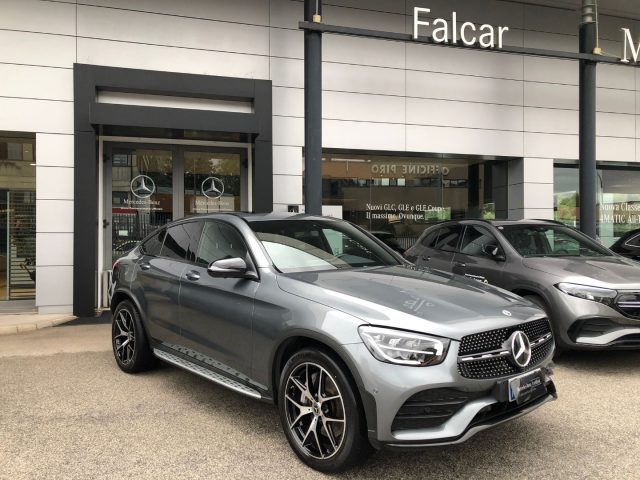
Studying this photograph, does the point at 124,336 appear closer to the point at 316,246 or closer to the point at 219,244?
the point at 219,244

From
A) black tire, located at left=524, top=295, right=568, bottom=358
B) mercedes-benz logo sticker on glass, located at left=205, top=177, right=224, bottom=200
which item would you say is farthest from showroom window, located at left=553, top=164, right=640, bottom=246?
mercedes-benz logo sticker on glass, located at left=205, top=177, right=224, bottom=200

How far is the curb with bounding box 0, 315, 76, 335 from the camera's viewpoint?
775cm

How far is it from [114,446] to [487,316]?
263 cm

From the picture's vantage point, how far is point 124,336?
5469 millimetres

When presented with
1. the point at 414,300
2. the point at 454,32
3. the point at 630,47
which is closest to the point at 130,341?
the point at 414,300

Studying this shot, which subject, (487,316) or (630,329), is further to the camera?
(630,329)

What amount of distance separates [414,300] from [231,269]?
→ 4.40 ft

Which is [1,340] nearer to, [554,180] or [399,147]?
[399,147]

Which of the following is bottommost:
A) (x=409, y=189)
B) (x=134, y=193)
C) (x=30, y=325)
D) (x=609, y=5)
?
(x=30, y=325)

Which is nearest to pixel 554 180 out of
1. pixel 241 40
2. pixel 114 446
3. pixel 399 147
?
pixel 399 147

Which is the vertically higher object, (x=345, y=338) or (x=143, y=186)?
(x=143, y=186)

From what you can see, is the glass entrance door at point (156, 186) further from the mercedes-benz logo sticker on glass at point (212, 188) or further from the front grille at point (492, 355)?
the front grille at point (492, 355)

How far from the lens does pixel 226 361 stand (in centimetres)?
393

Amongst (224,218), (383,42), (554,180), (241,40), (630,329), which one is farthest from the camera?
(554,180)
